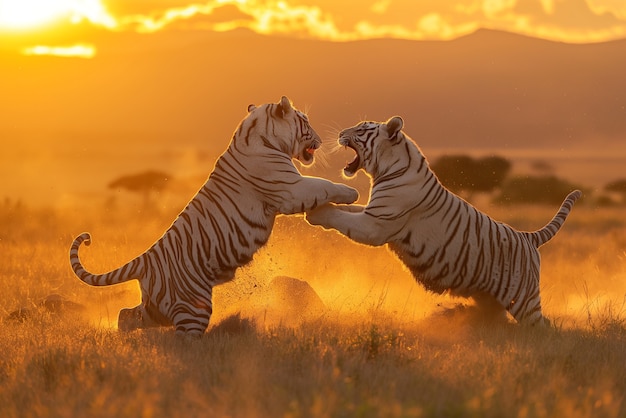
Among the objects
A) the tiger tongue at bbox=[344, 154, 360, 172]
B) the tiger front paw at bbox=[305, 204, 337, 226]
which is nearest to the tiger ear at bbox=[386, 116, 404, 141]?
the tiger tongue at bbox=[344, 154, 360, 172]

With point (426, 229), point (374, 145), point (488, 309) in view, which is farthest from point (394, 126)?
point (488, 309)

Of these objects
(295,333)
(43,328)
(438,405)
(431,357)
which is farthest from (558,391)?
(43,328)

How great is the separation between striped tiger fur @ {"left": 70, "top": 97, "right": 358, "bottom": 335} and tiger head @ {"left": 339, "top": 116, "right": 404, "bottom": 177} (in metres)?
0.41

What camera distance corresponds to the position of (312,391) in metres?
5.80

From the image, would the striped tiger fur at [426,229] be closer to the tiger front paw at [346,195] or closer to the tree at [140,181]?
the tiger front paw at [346,195]

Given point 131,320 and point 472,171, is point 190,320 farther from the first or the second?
point 472,171

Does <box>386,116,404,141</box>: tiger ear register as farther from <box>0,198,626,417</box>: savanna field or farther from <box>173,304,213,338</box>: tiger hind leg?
<box>173,304,213,338</box>: tiger hind leg

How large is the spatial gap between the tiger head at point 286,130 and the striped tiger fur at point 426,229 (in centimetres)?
31

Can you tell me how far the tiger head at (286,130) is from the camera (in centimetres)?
832

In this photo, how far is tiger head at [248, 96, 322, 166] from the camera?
328 inches

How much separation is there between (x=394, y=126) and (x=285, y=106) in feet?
3.14

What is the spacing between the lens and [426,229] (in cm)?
832

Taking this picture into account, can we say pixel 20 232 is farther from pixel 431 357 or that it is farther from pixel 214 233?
pixel 431 357

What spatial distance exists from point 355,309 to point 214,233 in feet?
6.44
